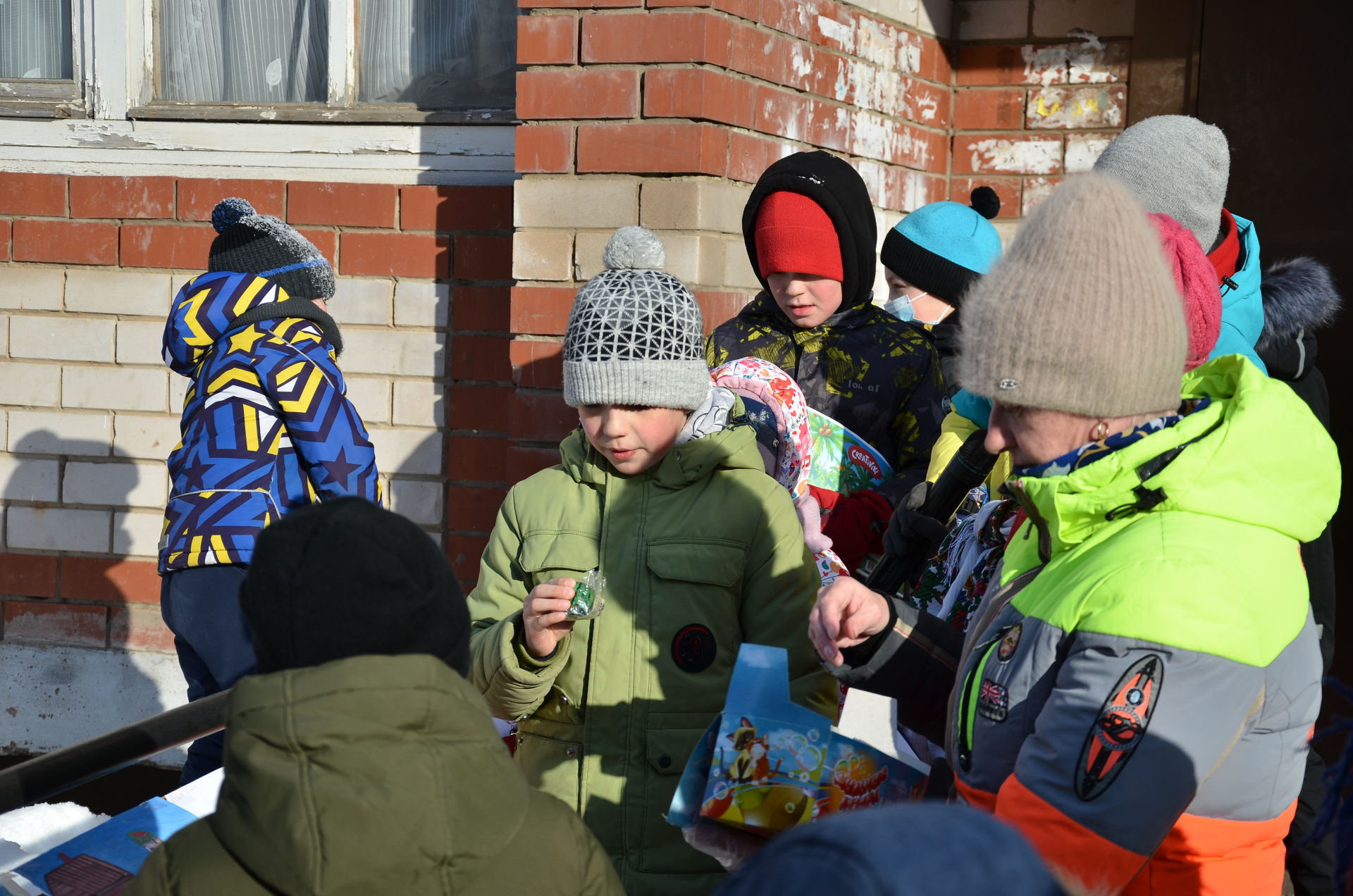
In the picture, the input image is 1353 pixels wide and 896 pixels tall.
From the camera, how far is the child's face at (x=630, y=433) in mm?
2279

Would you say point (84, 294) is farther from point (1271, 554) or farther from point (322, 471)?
point (1271, 554)

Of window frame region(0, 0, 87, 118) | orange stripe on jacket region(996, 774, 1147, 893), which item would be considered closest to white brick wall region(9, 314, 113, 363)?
window frame region(0, 0, 87, 118)

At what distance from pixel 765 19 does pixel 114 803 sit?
162 inches

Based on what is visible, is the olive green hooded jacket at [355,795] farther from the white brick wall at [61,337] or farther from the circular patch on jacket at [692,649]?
the white brick wall at [61,337]

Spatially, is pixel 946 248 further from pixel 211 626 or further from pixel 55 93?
pixel 55 93

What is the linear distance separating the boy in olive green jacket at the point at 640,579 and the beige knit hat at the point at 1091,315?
75 centimetres

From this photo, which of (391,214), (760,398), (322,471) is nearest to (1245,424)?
(760,398)

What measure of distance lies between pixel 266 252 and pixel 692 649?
228cm

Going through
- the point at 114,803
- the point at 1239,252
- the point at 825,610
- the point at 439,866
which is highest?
the point at 1239,252

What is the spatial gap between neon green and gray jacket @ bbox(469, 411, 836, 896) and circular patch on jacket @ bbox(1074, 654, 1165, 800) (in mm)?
855

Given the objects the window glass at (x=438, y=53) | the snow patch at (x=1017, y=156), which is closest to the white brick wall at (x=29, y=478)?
the window glass at (x=438, y=53)

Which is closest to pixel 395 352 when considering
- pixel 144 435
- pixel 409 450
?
pixel 409 450

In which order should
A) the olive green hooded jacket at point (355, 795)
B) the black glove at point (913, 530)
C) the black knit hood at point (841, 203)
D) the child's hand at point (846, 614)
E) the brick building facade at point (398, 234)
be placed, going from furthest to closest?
the brick building facade at point (398, 234)
the black knit hood at point (841, 203)
the black glove at point (913, 530)
the child's hand at point (846, 614)
the olive green hooded jacket at point (355, 795)

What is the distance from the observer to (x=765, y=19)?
3.94m
